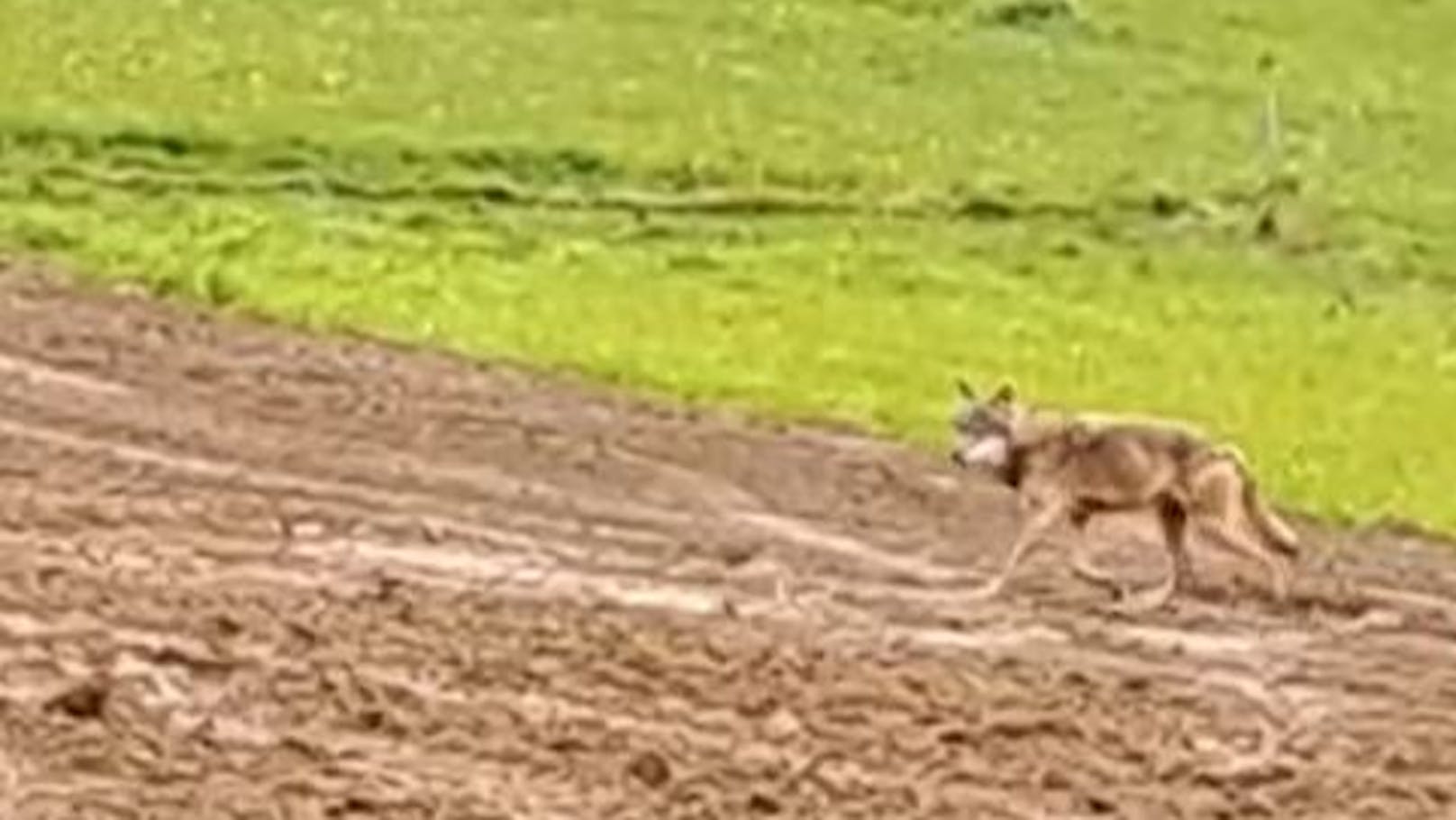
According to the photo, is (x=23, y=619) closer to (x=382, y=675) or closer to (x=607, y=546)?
(x=382, y=675)

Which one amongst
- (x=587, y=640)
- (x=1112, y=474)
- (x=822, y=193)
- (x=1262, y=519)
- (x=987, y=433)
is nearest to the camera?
(x=587, y=640)

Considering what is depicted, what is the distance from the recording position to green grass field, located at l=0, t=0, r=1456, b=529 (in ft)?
106

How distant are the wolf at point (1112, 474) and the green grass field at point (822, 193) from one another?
8258 mm

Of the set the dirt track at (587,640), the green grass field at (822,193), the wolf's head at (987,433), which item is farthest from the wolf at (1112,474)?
the green grass field at (822,193)

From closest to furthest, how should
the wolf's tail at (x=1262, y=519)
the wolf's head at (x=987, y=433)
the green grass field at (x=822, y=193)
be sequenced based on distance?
the wolf's head at (x=987, y=433) → the wolf's tail at (x=1262, y=519) → the green grass field at (x=822, y=193)

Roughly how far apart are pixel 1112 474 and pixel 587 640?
336 centimetres

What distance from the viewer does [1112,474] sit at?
19922 mm

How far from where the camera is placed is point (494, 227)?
36750 millimetres

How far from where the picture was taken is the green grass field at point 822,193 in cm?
3228

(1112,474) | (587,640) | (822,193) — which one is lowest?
(587,640)

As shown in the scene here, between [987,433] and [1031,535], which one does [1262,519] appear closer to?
[1031,535]

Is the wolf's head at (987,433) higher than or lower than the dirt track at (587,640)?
higher

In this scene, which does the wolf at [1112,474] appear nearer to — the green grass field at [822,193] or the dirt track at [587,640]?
the dirt track at [587,640]

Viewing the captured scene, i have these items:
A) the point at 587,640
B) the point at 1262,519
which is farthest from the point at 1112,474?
the point at 587,640
